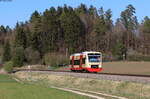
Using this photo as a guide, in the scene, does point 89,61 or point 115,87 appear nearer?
point 115,87

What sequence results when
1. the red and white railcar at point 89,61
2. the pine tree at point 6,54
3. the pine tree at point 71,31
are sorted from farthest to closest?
the pine tree at point 71,31 → the pine tree at point 6,54 → the red and white railcar at point 89,61

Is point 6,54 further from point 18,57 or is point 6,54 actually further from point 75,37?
point 75,37

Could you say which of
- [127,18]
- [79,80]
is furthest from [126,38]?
[79,80]

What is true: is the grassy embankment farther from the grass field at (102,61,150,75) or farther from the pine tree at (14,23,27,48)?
the pine tree at (14,23,27,48)

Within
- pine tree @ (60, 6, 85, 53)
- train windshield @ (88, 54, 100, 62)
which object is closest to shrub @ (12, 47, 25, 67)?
pine tree @ (60, 6, 85, 53)

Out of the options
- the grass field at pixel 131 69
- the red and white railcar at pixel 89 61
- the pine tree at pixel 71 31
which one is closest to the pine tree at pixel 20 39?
the pine tree at pixel 71 31

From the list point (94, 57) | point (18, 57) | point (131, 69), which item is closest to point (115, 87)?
point (94, 57)

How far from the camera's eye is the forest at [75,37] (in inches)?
5399

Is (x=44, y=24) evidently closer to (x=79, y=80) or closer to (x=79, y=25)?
(x=79, y=25)

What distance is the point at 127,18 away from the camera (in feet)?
566

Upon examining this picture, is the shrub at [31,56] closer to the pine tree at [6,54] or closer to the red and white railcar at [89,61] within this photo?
the pine tree at [6,54]

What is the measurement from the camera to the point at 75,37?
488 ft

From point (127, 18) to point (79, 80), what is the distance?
5180 inches

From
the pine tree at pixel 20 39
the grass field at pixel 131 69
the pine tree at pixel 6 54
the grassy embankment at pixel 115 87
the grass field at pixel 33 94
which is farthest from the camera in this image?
the pine tree at pixel 20 39
